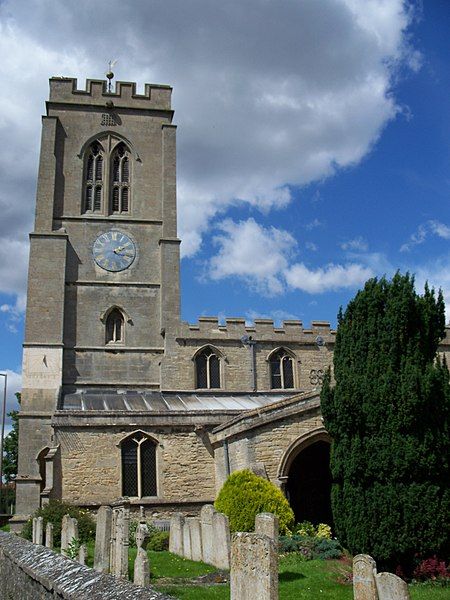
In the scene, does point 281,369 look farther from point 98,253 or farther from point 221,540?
point 221,540

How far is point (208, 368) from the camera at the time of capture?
30.8 m

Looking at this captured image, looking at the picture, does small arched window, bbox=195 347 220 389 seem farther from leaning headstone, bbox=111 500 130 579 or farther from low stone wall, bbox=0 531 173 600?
low stone wall, bbox=0 531 173 600

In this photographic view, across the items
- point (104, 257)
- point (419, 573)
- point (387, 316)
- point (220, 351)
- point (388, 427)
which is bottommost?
point (419, 573)

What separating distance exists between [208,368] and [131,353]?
12.9ft

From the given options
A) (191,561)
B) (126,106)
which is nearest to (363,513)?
(191,561)

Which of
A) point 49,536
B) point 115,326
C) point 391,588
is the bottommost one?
point 391,588

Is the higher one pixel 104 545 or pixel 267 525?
pixel 267 525

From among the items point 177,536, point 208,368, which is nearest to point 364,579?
point 177,536

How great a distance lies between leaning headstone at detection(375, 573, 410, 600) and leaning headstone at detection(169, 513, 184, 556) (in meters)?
8.25

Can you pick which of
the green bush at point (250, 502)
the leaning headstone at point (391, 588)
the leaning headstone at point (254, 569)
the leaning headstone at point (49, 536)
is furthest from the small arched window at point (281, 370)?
the leaning headstone at point (254, 569)

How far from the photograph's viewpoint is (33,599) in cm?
645

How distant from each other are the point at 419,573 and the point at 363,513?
154 centimetres

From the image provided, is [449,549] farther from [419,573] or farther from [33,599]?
[33,599]

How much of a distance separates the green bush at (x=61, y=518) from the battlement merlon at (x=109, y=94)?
911 inches
